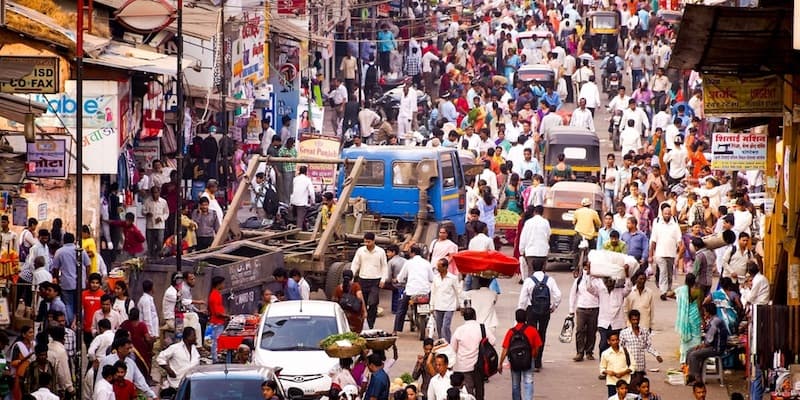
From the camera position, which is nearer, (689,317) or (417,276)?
(689,317)

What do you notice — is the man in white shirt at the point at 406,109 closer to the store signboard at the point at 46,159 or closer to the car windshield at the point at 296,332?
the store signboard at the point at 46,159

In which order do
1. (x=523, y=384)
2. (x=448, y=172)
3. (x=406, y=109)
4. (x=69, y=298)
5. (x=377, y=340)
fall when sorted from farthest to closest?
(x=406, y=109) < (x=448, y=172) < (x=69, y=298) < (x=523, y=384) < (x=377, y=340)

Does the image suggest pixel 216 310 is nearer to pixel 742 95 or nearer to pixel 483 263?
pixel 483 263

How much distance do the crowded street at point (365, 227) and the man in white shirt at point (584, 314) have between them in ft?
0.14

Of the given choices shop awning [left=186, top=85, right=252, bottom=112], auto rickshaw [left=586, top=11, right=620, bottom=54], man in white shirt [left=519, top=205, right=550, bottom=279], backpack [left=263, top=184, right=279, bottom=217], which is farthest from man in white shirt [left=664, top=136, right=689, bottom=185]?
auto rickshaw [left=586, top=11, right=620, bottom=54]

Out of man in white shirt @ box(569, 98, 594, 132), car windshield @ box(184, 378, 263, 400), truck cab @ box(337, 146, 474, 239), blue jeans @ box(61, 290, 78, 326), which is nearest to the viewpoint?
car windshield @ box(184, 378, 263, 400)

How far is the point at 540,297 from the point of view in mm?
23188

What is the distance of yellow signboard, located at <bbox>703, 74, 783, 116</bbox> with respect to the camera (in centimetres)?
2123

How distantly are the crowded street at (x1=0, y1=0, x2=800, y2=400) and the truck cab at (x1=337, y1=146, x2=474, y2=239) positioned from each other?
4cm

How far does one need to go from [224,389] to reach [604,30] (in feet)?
134

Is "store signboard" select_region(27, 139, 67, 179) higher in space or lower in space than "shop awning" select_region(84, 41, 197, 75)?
lower

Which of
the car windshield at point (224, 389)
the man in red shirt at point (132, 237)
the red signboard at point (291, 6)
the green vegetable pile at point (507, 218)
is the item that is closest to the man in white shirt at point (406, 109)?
the red signboard at point (291, 6)

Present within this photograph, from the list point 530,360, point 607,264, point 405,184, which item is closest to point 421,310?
point 607,264

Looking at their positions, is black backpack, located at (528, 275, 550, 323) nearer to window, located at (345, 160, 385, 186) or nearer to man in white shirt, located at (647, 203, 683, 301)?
man in white shirt, located at (647, 203, 683, 301)
